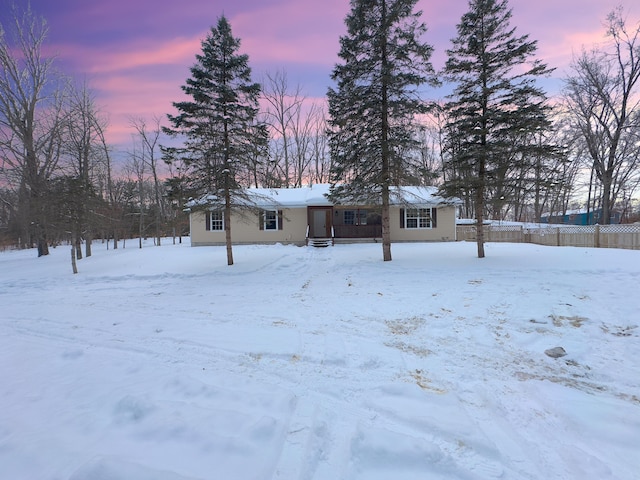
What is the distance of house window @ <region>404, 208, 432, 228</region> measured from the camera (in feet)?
62.9

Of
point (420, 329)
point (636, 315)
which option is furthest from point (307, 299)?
point (636, 315)

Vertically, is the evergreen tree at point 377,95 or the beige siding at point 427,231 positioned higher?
the evergreen tree at point 377,95

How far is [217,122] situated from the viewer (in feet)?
34.7

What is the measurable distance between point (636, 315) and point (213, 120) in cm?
1211

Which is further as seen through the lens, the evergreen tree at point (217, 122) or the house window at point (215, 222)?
the house window at point (215, 222)

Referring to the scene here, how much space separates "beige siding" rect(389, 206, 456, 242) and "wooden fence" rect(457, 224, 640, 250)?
8.66 feet

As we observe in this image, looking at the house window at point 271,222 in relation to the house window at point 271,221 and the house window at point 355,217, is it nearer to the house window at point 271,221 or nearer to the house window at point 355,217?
the house window at point 271,221

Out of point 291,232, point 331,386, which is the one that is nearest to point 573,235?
point 291,232

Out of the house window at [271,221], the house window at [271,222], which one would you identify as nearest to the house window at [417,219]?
the house window at [271,222]

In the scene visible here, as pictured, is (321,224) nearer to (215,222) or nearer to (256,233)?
(256,233)

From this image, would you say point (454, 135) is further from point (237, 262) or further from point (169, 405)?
point (169, 405)

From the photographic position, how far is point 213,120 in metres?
10.6

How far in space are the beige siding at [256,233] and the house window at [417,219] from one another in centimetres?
676

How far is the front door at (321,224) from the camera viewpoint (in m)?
20.8
